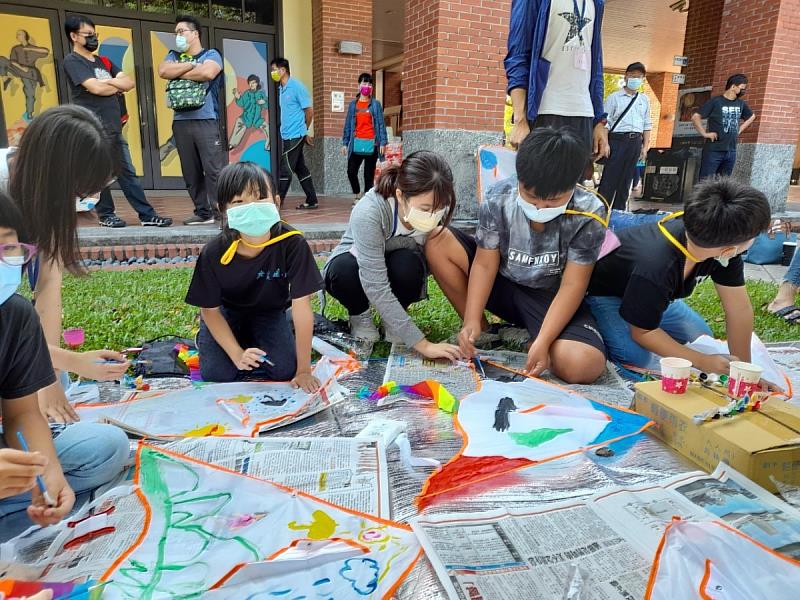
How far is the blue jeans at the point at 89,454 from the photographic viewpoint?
1308 mm

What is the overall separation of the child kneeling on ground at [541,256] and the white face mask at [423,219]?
183 mm

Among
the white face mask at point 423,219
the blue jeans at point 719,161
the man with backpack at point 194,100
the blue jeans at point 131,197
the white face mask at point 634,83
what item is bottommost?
the blue jeans at point 131,197

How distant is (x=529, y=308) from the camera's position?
7.62 ft

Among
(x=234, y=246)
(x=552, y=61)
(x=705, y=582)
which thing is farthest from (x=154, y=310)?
(x=705, y=582)

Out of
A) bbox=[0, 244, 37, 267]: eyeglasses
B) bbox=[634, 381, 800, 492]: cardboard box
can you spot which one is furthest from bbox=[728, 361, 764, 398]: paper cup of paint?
bbox=[0, 244, 37, 267]: eyeglasses

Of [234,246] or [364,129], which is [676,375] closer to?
[234,246]

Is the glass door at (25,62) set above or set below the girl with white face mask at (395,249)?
above

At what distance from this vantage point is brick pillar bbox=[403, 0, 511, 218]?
5.07 metres

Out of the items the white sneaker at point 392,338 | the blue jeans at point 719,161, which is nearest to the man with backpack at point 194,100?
the white sneaker at point 392,338

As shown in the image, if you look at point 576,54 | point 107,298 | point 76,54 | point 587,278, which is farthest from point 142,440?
point 76,54

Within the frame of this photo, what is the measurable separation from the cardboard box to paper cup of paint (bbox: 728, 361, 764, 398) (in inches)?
1.9

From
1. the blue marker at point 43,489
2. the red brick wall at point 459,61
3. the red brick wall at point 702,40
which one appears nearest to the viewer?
the blue marker at point 43,489

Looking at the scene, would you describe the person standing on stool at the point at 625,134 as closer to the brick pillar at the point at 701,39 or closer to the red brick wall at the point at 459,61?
the red brick wall at the point at 459,61

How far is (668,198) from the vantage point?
379 inches
